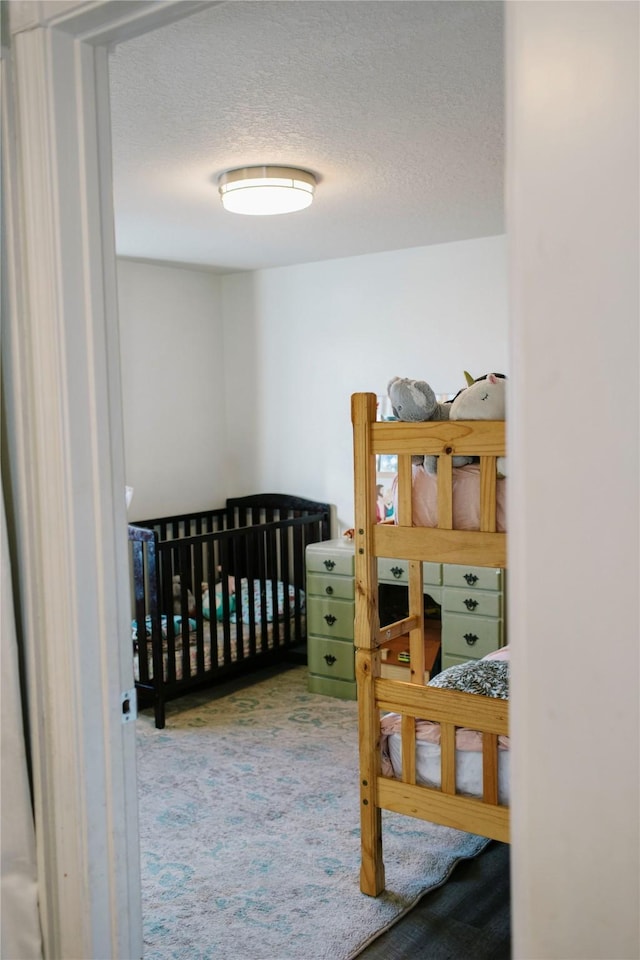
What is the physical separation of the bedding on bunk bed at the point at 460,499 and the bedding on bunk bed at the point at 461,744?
19.4 inches

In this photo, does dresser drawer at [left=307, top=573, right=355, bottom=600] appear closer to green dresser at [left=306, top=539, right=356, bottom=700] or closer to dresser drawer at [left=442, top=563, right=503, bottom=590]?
green dresser at [left=306, top=539, right=356, bottom=700]

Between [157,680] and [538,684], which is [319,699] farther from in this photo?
[538,684]

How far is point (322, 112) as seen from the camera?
2.39 m

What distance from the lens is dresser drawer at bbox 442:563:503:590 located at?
3.80 m

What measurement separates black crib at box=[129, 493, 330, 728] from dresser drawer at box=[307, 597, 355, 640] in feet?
0.76

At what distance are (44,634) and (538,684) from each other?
0.89m

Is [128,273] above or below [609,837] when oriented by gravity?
above

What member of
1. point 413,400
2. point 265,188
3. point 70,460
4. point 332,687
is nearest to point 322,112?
point 265,188

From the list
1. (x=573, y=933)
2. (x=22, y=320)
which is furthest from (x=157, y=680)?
(x=573, y=933)

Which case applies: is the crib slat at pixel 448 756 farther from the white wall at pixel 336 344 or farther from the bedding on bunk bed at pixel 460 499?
the white wall at pixel 336 344

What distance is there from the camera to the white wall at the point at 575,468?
0.83 meters

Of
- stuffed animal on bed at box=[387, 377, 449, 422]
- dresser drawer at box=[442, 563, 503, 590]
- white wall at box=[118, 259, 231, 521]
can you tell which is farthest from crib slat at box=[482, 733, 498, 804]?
white wall at box=[118, 259, 231, 521]

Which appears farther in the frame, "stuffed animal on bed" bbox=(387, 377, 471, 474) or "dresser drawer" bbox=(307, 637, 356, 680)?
"dresser drawer" bbox=(307, 637, 356, 680)

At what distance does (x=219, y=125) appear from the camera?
248cm
